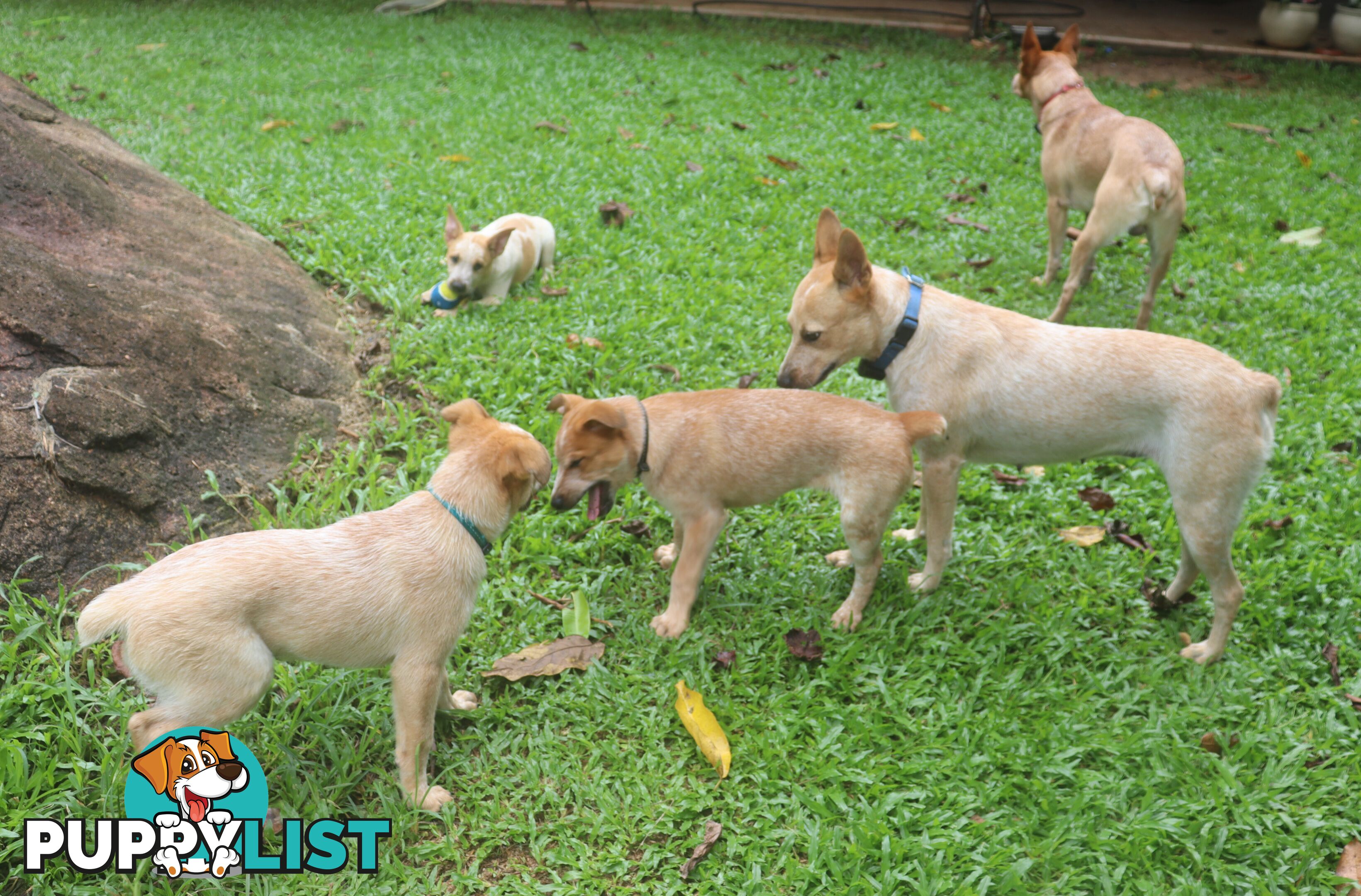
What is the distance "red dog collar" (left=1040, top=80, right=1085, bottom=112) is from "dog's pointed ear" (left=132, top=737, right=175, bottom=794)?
7746 mm

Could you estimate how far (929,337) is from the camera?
4.19m

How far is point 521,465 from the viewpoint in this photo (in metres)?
3.33

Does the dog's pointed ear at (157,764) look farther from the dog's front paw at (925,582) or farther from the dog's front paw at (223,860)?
the dog's front paw at (925,582)

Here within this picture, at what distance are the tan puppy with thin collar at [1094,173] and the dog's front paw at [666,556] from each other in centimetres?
394

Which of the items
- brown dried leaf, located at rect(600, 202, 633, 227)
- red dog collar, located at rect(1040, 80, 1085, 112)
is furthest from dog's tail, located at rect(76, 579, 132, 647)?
red dog collar, located at rect(1040, 80, 1085, 112)

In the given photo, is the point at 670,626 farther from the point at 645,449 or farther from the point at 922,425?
the point at 922,425

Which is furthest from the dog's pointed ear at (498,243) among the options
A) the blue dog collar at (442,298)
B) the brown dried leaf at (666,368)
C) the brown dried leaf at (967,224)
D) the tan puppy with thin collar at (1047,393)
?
the brown dried leaf at (967,224)

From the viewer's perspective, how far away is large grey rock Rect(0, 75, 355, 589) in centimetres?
376

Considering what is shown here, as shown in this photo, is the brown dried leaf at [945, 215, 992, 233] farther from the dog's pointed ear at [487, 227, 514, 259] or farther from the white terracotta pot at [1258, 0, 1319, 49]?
the white terracotta pot at [1258, 0, 1319, 49]

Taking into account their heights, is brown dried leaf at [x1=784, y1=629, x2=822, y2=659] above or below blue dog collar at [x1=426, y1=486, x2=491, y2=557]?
below

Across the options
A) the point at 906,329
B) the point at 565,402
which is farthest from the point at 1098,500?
the point at 565,402

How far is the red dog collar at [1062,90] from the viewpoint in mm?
7398

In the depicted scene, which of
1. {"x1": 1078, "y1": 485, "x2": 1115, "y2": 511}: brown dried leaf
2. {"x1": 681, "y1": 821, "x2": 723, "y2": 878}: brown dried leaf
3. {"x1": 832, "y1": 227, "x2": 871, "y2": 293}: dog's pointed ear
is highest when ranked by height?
{"x1": 832, "y1": 227, "x2": 871, "y2": 293}: dog's pointed ear

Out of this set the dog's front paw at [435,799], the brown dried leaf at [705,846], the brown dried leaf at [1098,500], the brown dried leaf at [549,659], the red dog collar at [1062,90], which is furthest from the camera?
the red dog collar at [1062,90]
